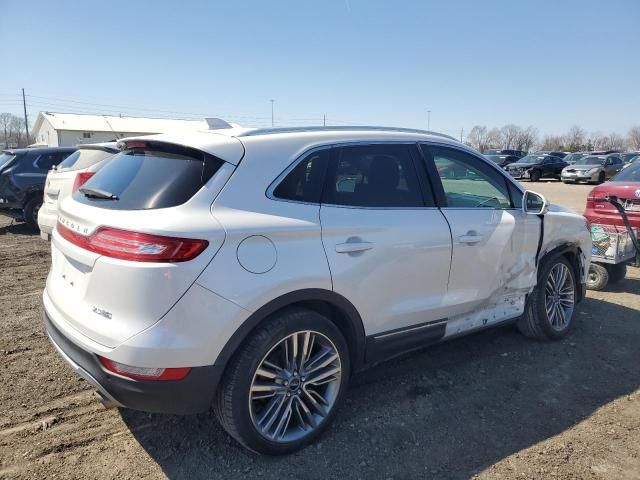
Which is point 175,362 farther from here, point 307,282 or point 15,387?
point 15,387

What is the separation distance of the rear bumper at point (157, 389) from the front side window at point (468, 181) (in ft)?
7.01

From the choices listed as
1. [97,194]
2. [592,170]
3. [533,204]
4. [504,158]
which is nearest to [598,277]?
[533,204]

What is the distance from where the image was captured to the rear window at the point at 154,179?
246 cm

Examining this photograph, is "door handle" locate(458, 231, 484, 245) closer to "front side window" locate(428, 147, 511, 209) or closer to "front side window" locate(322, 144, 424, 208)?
"front side window" locate(428, 147, 511, 209)

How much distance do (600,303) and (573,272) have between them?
138cm

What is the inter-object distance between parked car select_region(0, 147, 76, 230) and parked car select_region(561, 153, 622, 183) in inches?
1009

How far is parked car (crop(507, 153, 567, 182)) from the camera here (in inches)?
1126

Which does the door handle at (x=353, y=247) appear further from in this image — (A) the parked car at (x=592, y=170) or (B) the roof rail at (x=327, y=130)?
(A) the parked car at (x=592, y=170)

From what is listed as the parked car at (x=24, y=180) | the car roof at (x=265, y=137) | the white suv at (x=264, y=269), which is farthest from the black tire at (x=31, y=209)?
the car roof at (x=265, y=137)

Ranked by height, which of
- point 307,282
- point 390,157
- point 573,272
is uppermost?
point 390,157

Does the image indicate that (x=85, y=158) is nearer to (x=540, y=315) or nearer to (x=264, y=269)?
(x=264, y=269)

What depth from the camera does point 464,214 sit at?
3521 millimetres

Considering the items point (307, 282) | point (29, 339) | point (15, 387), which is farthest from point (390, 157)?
point (29, 339)

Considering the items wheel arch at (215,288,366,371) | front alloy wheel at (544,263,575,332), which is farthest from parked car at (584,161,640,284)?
wheel arch at (215,288,366,371)
